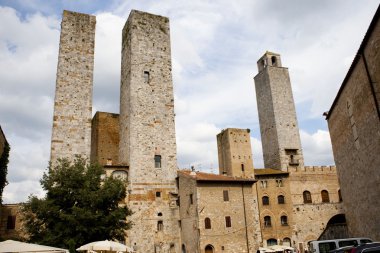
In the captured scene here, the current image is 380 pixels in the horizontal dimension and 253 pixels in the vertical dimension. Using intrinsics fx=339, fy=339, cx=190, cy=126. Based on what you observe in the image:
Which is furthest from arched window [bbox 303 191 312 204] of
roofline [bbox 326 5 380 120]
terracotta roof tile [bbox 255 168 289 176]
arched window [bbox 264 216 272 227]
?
roofline [bbox 326 5 380 120]

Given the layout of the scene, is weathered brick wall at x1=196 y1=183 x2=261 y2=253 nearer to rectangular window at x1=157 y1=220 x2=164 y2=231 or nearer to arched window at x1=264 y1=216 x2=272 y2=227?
rectangular window at x1=157 y1=220 x2=164 y2=231

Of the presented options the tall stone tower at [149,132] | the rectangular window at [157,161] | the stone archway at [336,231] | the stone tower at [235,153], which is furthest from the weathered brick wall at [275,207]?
the rectangular window at [157,161]

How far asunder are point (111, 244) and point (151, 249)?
42.3 feet

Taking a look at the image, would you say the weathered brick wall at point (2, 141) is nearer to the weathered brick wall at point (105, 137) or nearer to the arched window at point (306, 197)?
the weathered brick wall at point (105, 137)

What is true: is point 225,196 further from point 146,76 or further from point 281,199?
point 146,76

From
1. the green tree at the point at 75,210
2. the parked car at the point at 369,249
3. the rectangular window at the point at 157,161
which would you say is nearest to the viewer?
the parked car at the point at 369,249

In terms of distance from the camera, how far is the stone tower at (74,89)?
27.4 meters

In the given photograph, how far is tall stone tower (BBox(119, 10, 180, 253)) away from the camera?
1085 inches

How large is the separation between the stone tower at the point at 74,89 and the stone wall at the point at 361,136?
19322 millimetres

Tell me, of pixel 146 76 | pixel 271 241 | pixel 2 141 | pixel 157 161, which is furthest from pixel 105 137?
pixel 271 241

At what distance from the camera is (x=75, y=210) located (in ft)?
58.9

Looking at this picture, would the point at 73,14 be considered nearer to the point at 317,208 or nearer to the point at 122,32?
the point at 122,32

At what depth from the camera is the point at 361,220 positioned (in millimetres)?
18766

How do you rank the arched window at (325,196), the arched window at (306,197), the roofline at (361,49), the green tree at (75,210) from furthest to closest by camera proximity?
the arched window at (325,196) → the arched window at (306,197) → the green tree at (75,210) → the roofline at (361,49)
